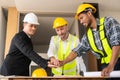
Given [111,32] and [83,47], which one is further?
[83,47]

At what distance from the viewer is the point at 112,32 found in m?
Answer: 1.90

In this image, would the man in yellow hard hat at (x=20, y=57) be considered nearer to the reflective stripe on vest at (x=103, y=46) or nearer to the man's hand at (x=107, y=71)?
the reflective stripe on vest at (x=103, y=46)

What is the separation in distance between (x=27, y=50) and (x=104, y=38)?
681mm

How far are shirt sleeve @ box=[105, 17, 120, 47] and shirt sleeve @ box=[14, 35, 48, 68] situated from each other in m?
0.62

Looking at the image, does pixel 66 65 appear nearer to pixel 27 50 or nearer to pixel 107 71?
pixel 27 50

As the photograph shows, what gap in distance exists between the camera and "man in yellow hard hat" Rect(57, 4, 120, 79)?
1818 millimetres

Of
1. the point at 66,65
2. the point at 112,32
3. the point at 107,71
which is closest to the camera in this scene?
the point at 107,71

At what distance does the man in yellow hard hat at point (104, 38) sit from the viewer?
1.82m

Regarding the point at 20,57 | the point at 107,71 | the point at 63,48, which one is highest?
the point at 63,48

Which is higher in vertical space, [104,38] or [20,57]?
[104,38]

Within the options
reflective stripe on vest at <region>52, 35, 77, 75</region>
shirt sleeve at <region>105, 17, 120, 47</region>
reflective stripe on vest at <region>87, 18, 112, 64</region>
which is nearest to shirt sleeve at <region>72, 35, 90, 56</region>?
reflective stripe on vest at <region>87, 18, 112, 64</region>

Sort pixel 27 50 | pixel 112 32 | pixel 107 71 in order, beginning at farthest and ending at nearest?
pixel 27 50
pixel 112 32
pixel 107 71

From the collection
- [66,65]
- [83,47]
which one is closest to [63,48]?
[66,65]

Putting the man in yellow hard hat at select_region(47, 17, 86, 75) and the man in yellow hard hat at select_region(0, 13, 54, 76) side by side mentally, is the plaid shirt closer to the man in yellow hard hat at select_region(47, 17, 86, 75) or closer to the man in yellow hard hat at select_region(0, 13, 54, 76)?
the man in yellow hard hat at select_region(0, 13, 54, 76)
